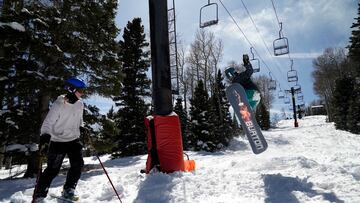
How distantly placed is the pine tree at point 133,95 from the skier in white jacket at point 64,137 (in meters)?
15.1

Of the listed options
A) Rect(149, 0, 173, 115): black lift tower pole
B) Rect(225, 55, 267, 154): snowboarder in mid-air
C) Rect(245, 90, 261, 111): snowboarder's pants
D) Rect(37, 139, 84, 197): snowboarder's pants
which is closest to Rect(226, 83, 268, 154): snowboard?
Rect(225, 55, 267, 154): snowboarder in mid-air

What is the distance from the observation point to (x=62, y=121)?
15.8 ft

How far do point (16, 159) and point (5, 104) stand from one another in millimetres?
1675

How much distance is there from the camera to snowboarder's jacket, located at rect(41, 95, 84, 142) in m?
4.70

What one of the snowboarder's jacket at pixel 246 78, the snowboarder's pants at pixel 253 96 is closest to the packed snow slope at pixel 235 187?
the snowboarder's pants at pixel 253 96

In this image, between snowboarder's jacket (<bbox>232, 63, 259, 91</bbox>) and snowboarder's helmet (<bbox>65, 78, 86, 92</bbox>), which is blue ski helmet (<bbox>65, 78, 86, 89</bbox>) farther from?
snowboarder's jacket (<bbox>232, 63, 259, 91</bbox>)

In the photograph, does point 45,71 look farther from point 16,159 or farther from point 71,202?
point 71,202

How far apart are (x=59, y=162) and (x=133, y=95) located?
17601 millimetres

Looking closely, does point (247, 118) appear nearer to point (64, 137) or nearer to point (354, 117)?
point (64, 137)

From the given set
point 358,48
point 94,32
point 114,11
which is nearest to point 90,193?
point 94,32

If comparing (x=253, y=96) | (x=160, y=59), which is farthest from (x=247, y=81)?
(x=160, y=59)

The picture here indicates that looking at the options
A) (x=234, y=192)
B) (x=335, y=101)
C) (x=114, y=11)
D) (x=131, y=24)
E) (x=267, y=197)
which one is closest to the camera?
(x=267, y=197)

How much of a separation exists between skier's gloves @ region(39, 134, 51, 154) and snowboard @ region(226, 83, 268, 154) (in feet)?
15.3

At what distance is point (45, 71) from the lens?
9.73 meters
